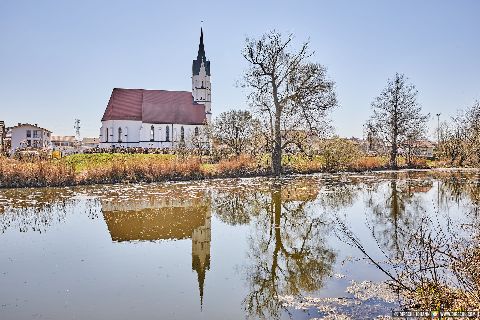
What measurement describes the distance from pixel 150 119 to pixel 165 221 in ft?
157

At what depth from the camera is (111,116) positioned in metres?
57.3

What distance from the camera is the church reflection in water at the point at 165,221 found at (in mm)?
10219

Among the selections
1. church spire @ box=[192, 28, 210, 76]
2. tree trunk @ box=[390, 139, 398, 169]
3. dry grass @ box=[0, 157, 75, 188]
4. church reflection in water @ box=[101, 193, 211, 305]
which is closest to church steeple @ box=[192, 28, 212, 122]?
church spire @ box=[192, 28, 210, 76]

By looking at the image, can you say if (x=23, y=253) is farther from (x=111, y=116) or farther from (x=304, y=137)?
(x=111, y=116)

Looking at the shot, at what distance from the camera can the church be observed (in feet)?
190

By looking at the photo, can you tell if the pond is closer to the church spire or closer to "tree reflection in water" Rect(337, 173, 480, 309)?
"tree reflection in water" Rect(337, 173, 480, 309)

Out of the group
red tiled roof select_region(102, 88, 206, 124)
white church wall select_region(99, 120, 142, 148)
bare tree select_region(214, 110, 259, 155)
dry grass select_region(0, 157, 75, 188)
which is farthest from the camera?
red tiled roof select_region(102, 88, 206, 124)

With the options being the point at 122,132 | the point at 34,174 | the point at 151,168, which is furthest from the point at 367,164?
the point at 122,132

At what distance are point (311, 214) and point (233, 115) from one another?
32.9 meters

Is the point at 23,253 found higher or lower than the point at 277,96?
lower

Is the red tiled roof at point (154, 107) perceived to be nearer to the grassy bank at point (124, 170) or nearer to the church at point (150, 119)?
the church at point (150, 119)

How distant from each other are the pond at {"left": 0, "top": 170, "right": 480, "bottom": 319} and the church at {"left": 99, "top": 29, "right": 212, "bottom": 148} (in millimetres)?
40471

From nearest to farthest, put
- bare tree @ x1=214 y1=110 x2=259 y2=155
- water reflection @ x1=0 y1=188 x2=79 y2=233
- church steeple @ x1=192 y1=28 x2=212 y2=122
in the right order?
water reflection @ x1=0 y1=188 x2=79 y2=233 < bare tree @ x1=214 y1=110 x2=259 y2=155 < church steeple @ x1=192 y1=28 x2=212 y2=122

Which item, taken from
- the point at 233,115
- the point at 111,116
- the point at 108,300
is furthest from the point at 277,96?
the point at 111,116
